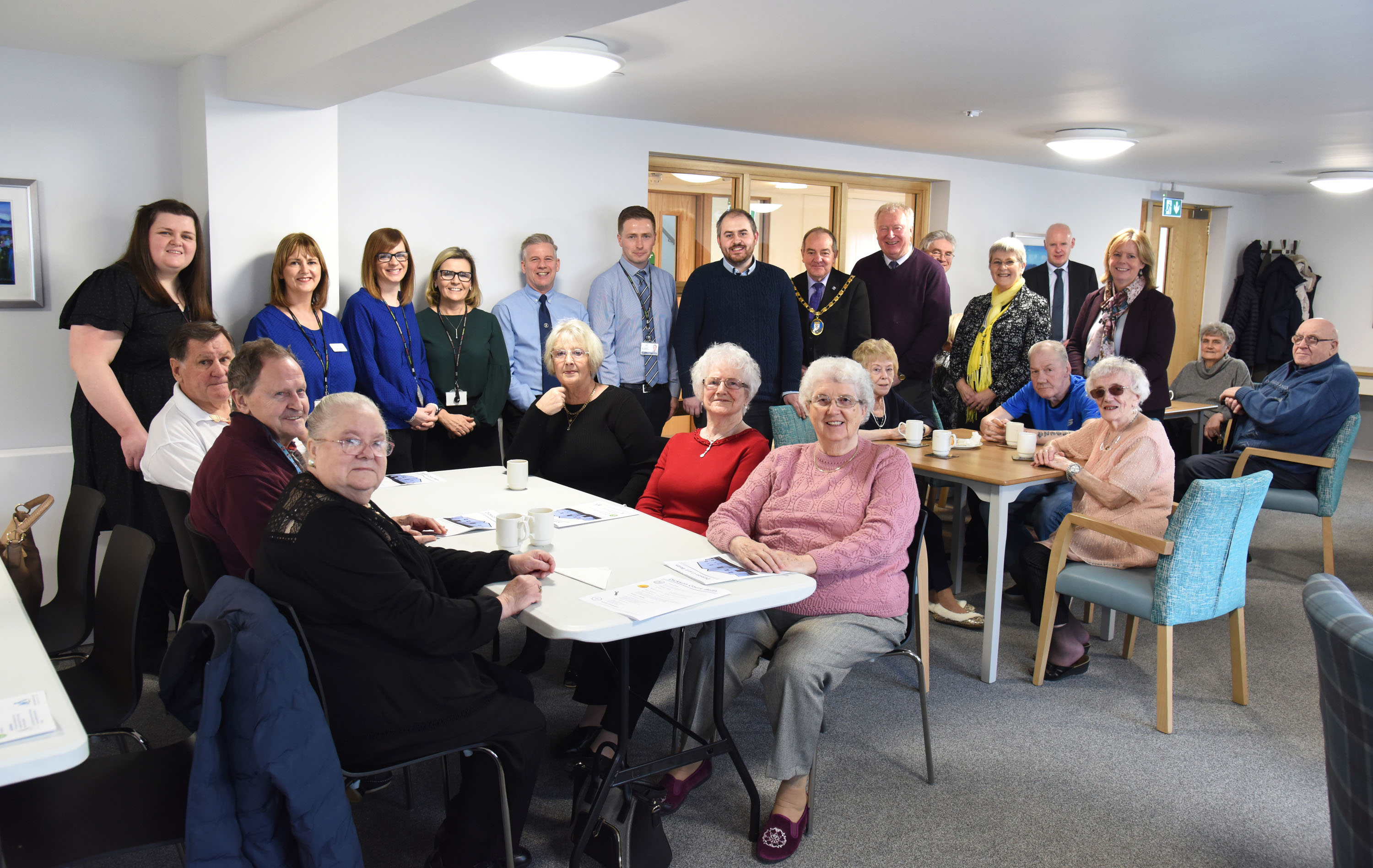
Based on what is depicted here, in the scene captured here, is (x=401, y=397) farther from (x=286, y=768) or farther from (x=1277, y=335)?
(x=1277, y=335)

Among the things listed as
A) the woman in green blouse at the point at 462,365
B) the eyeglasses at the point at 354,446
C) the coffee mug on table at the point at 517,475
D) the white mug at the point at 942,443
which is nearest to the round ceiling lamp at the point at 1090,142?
the white mug at the point at 942,443

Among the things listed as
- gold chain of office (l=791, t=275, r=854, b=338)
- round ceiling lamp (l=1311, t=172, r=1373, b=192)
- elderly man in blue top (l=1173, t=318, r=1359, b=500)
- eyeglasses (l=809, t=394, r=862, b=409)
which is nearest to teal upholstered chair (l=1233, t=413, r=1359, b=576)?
elderly man in blue top (l=1173, t=318, r=1359, b=500)

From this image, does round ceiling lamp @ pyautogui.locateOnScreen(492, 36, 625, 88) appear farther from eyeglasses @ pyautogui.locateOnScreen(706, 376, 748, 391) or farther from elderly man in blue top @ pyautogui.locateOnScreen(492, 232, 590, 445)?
eyeglasses @ pyautogui.locateOnScreen(706, 376, 748, 391)

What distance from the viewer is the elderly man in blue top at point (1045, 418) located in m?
4.07

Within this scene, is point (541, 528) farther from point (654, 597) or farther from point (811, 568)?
point (811, 568)

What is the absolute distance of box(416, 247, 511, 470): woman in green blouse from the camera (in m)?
4.81

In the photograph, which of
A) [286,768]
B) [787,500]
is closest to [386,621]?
[286,768]

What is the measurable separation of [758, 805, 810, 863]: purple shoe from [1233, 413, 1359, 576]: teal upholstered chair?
139 inches

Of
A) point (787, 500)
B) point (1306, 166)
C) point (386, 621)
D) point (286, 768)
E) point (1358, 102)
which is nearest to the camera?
point (286, 768)

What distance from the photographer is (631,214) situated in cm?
523

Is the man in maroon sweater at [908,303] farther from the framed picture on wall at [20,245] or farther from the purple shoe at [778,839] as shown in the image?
the framed picture on wall at [20,245]

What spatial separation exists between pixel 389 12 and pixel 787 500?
1.99 m

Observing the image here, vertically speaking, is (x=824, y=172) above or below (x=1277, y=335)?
above

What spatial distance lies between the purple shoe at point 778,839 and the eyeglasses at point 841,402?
1147 mm
